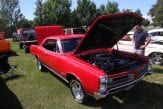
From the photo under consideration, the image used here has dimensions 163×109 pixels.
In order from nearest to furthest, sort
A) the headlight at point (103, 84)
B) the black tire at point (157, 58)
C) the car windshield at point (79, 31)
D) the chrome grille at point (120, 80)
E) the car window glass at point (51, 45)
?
the headlight at point (103, 84) < the chrome grille at point (120, 80) < the car window glass at point (51, 45) < the black tire at point (157, 58) < the car windshield at point (79, 31)

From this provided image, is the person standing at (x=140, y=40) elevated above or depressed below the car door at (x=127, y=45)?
above

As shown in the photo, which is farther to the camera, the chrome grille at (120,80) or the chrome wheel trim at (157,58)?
the chrome wheel trim at (157,58)

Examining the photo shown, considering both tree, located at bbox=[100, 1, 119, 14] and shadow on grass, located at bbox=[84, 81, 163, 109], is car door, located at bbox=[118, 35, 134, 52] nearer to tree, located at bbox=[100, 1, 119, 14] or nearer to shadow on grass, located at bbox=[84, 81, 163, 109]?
shadow on grass, located at bbox=[84, 81, 163, 109]

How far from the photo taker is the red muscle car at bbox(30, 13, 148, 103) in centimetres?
590

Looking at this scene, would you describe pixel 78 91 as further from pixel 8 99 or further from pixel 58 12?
pixel 58 12

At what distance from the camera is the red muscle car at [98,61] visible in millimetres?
5902

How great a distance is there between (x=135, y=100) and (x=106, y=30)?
6.46 feet

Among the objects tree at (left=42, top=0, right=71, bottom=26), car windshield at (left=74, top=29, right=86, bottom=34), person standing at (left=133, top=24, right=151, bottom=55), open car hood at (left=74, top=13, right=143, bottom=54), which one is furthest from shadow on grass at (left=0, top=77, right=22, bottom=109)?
tree at (left=42, top=0, right=71, bottom=26)

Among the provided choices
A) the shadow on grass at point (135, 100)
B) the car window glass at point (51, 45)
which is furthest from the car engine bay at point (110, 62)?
the car window glass at point (51, 45)

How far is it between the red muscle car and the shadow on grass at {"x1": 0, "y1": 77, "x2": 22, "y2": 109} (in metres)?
1.43

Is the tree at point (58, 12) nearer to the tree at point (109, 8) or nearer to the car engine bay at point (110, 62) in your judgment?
the tree at point (109, 8)

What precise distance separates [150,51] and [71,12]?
116ft

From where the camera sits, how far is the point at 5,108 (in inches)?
262

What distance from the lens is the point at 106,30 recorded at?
23.1ft
